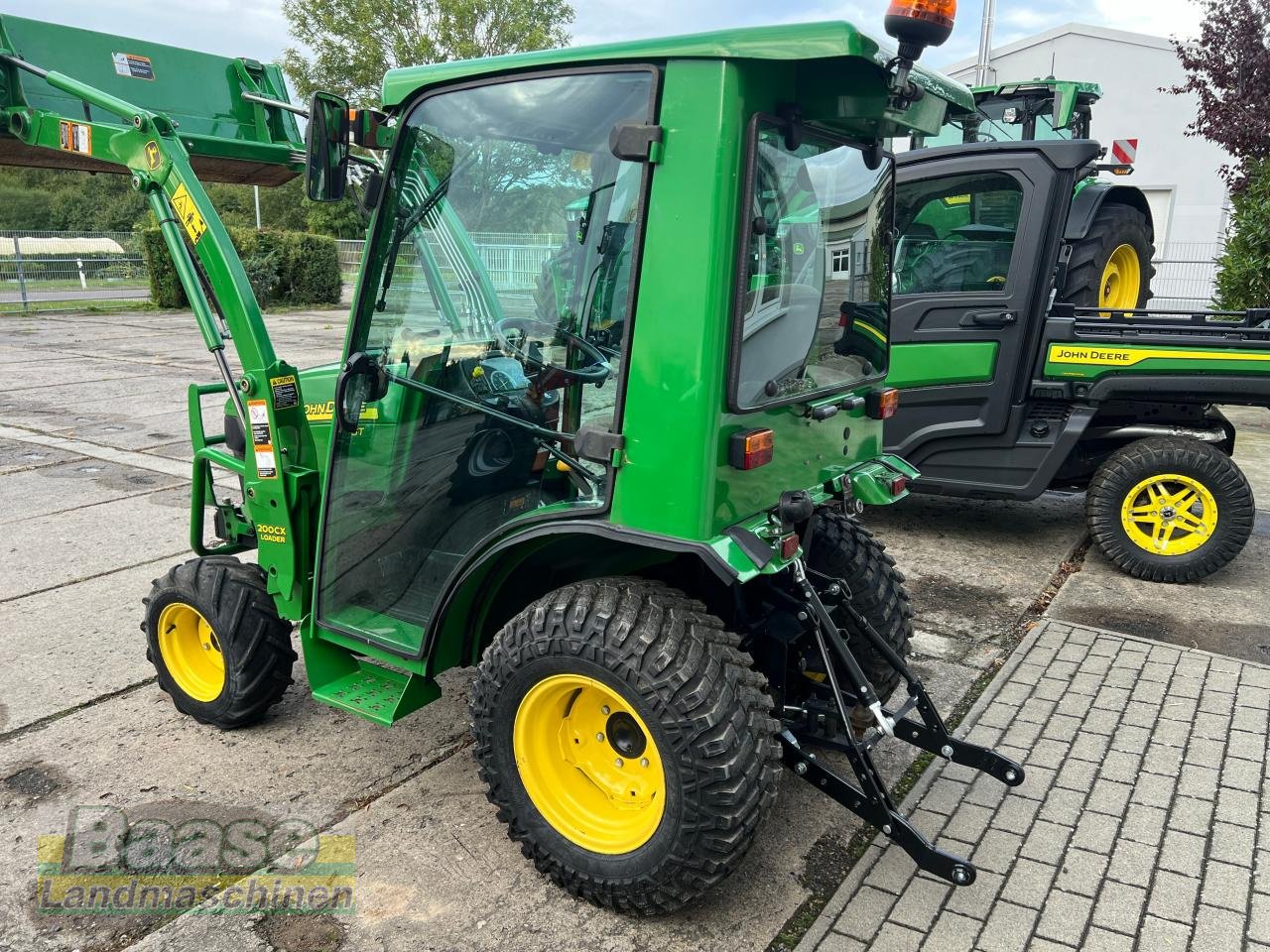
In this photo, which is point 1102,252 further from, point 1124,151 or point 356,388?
point 1124,151

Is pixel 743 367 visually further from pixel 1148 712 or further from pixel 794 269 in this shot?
pixel 1148 712

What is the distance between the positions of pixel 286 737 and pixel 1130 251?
235 inches

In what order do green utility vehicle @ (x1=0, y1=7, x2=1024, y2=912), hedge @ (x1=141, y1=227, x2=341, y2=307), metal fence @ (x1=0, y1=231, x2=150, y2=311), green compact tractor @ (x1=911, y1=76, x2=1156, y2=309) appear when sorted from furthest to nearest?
metal fence @ (x1=0, y1=231, x2=150, y2=311)
hedge @ (x1=141, y1=227, x2=341, y2=307)
green compact tractor @ (x1=911, y1=76, x2=1156, y2=309)
green utility vehicle @ (x1=0, y1=7, x2=1024, y2=912)

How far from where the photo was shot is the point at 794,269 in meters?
2.61

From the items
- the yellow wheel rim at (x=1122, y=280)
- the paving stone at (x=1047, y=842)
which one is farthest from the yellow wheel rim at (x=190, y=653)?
the yellow wheel rim at (x=1122, y=280)

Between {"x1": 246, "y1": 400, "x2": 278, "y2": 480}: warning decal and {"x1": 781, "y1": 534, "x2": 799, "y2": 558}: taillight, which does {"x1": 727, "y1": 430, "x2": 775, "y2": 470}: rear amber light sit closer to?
{"x1": 781, "y1": 534, "x2": 799, "y2": 558}: taillight

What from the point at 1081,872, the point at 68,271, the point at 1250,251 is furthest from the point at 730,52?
the point at 68,271

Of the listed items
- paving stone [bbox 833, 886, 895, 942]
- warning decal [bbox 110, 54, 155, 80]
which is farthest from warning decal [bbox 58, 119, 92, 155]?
paving stone [bbox 833, 886, 895, 942]

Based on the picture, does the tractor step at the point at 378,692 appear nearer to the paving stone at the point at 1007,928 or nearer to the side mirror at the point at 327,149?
the side mirror at the point at 327,149

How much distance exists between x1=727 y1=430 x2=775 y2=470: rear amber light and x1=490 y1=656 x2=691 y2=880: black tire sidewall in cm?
56

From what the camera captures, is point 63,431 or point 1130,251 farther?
point 63,431

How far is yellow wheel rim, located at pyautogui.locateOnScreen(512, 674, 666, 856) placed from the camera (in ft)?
8.47

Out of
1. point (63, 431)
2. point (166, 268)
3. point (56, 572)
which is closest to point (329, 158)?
point (56, 572)

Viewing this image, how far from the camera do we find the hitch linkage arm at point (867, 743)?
8.07ft
